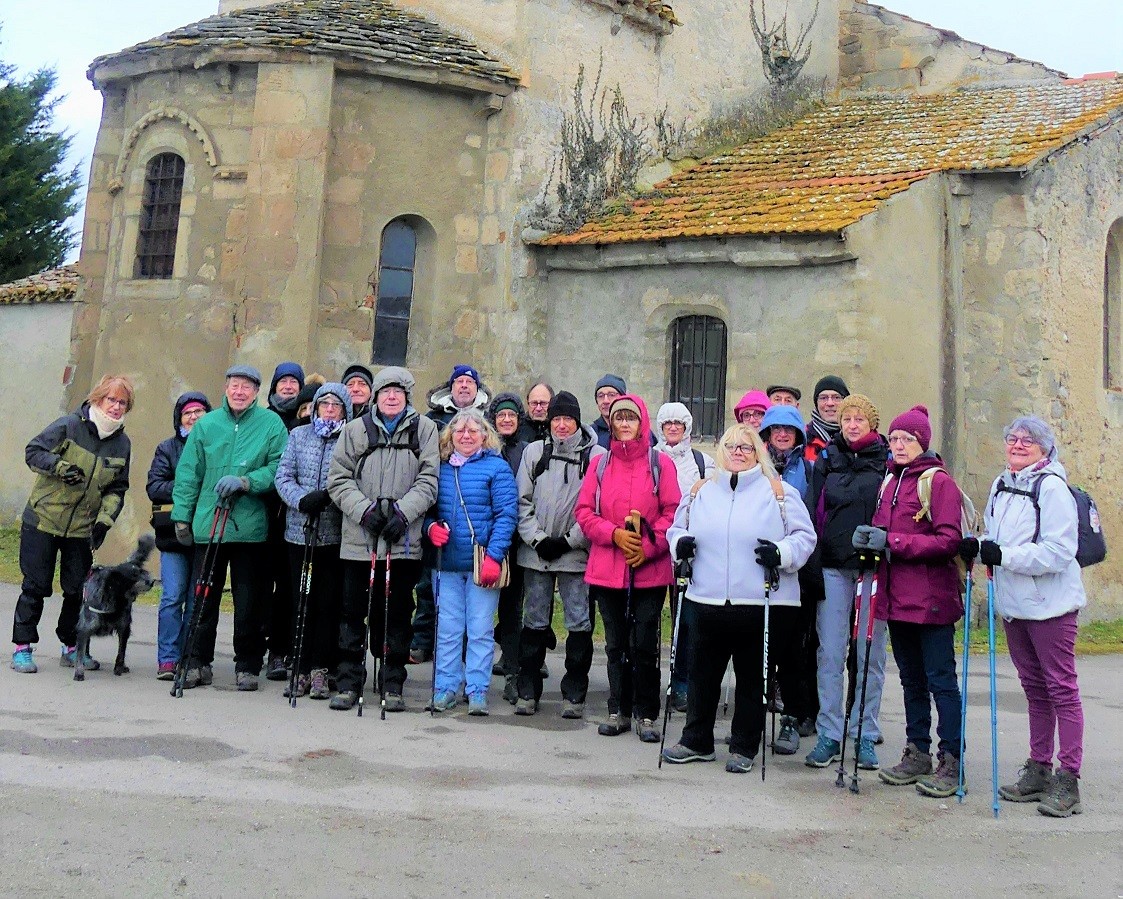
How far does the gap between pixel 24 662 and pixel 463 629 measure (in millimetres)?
3185

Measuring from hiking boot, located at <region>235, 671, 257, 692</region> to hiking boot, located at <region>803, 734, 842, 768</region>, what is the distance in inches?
148

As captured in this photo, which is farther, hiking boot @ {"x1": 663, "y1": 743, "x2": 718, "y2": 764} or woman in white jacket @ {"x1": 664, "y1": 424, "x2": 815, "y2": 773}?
hiking boot @ {"x1": 663, "y1": 743, "x2": 718, "y2": 764}

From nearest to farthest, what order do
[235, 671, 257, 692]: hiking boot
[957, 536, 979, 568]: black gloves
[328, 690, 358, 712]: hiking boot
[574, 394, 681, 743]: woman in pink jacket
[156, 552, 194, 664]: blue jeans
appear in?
1. [957, 536, 979, 568]: black gloves
2. [574, 394, 681, 743]: woman in pink jacket
3. [328, 690, 358, 712]: hiking boot
4. [235, 671, 257, 692]: hiking boot
5. [156, 552, 194, 664]: blue jeans

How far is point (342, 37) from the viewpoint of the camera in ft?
45.7

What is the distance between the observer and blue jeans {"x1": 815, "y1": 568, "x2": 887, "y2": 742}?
6941mm

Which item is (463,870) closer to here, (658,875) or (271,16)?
(658,875)

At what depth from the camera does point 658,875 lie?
4926mm

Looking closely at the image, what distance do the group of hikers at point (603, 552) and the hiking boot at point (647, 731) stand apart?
13 millimetres

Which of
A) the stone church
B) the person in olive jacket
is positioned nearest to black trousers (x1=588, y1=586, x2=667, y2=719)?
the person in olive jacket

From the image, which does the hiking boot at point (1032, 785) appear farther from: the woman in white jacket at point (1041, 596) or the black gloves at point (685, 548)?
the black gloves at point (685, 548)

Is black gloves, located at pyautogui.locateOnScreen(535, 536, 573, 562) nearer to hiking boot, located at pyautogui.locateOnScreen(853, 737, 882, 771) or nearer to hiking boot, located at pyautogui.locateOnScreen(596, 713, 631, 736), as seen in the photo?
hiking boot, located at pyautogui.locateOnScreen(596, 713, 631, 736)

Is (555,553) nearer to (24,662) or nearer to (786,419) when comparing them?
(786,419)

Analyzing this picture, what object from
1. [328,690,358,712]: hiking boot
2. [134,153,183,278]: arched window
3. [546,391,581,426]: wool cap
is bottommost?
[328,690,358,712]: hiking boot

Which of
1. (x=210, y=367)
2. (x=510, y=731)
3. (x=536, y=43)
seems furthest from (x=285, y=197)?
(x=510, y=731)
